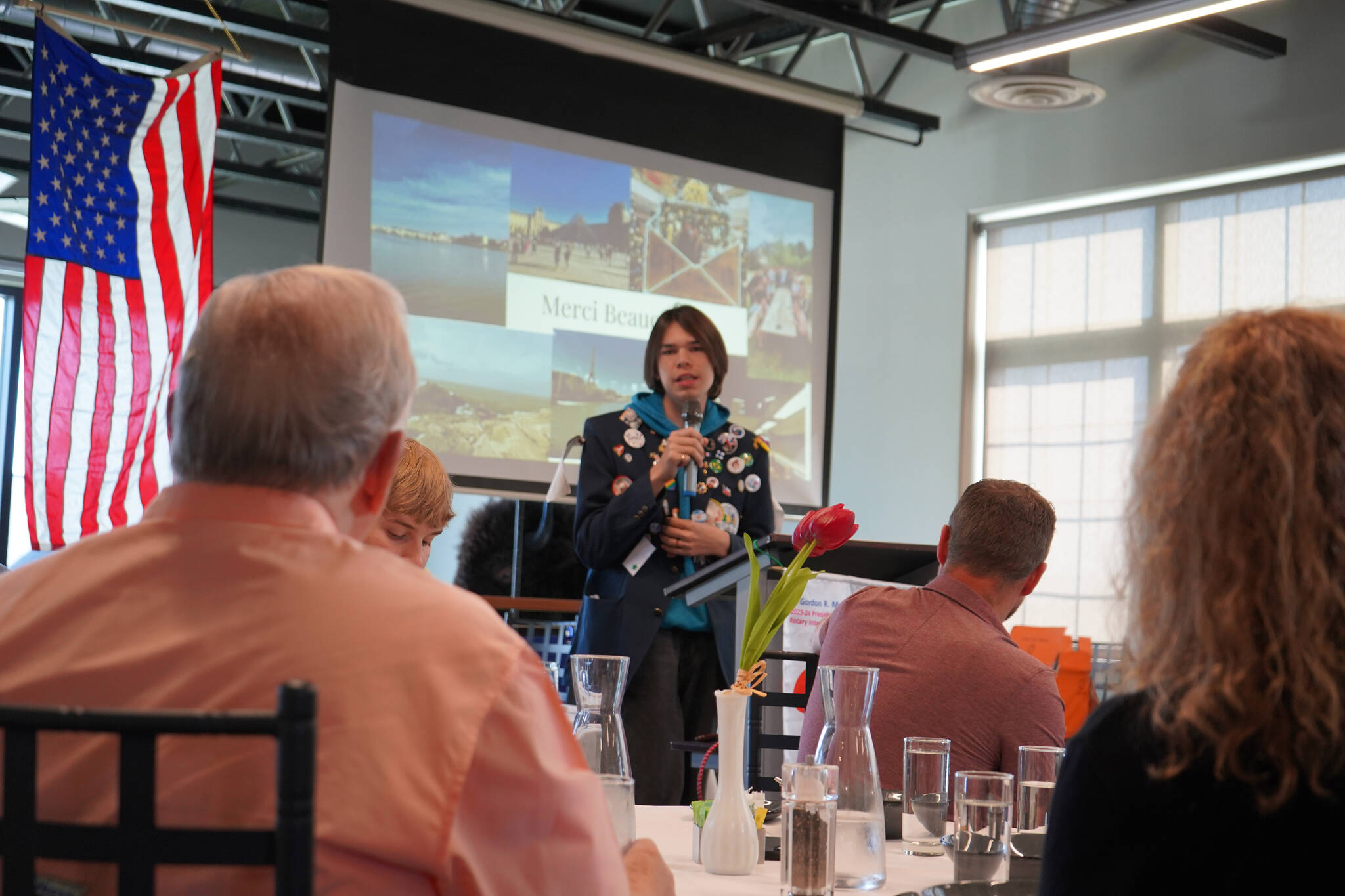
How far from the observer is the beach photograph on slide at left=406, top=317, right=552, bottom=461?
18.2ft

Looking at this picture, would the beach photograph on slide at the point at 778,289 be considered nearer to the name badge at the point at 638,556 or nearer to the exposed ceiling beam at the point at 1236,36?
the exposed ceiling beam at the point at 1236,36

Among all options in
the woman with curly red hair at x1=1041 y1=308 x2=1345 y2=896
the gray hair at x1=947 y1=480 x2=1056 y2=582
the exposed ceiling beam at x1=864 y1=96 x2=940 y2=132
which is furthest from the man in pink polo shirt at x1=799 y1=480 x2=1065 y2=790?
the exposed ceiling beam at x1=864 y1=96 x2=940 y2=132

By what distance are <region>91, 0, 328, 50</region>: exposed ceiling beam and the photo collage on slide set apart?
1445 mm

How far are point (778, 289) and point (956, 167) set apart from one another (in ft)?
5.95

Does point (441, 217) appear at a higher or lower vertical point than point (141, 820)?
higher

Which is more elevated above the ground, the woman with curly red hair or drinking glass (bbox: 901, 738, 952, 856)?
the woman with curly red hair

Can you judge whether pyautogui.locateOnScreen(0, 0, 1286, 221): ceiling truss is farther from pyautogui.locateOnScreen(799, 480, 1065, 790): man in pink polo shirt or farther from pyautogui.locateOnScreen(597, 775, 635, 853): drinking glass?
pyautogui.locateOnScreen(597, 775, 635, 853): drinking glass

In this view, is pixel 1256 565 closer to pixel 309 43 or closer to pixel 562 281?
pixel 562 281

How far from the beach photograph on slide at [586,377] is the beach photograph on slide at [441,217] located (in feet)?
1.24

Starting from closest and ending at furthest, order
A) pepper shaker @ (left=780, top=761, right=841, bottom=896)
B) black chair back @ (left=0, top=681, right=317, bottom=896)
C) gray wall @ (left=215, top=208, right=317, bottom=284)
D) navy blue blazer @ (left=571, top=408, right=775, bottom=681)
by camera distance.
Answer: black chair back @ (left=0, top=681, right=317, bottom=896) < pepper shaker @ (left=780, top=761, right=841, bottom=896) < navy blue blazer @ (left=571, top=408, right=775, bottom=681) < gray wall @ (left=215, top=208, right=317, bottom=284)

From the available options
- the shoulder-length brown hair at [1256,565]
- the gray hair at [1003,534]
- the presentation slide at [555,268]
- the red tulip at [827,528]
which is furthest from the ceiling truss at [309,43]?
the shoulder-length brown hair at [1256,565]

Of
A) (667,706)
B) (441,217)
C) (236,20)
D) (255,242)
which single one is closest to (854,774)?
(667,706)

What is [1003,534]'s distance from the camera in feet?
7.11

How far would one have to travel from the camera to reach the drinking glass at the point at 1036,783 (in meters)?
1.53
